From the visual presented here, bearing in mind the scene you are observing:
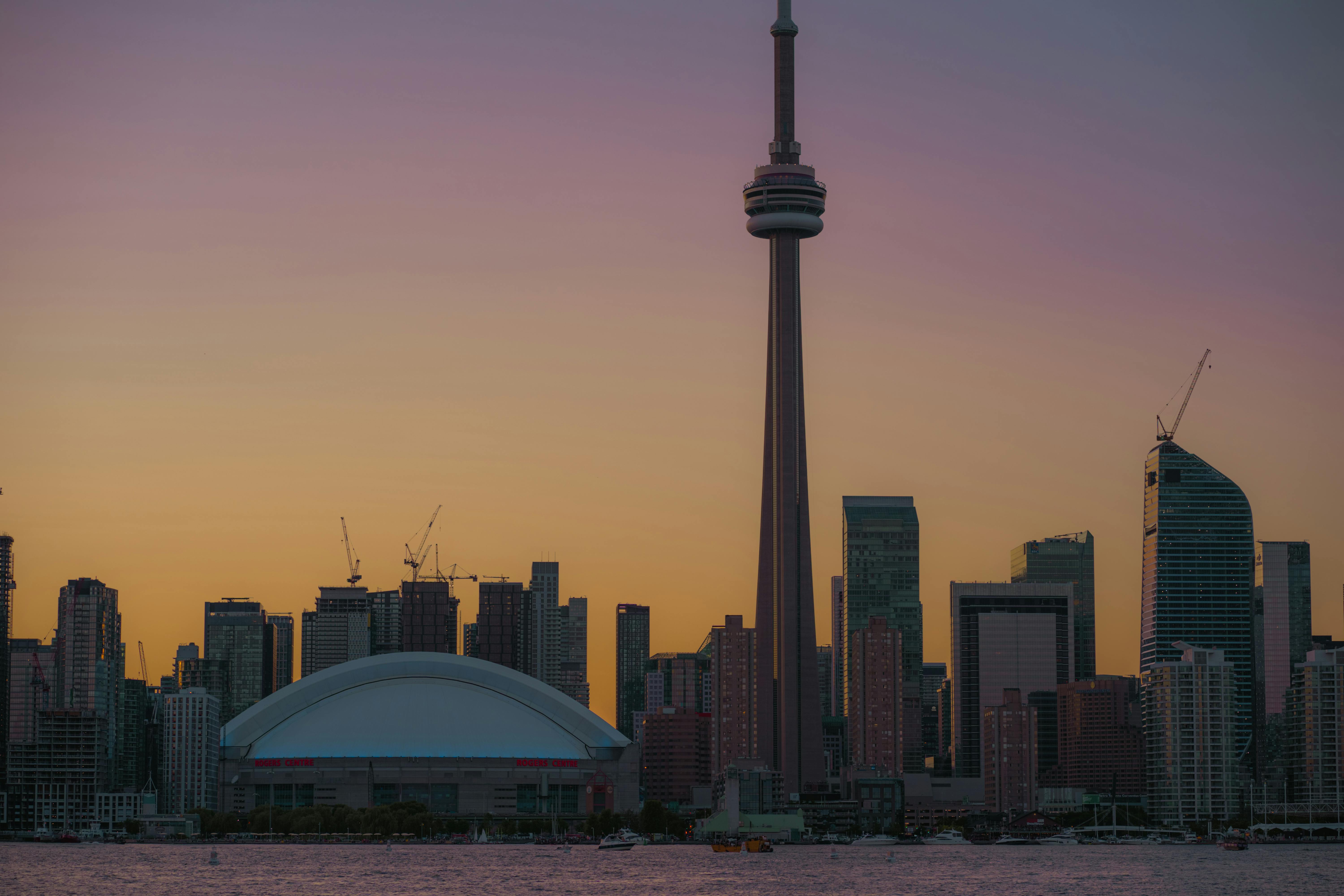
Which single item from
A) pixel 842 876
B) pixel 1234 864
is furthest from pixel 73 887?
pixel 1234 864

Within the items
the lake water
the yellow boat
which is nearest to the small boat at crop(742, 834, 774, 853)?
the yellow boat

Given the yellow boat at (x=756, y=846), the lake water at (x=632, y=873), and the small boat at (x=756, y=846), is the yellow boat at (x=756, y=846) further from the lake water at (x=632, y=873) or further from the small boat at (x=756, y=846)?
the lake water at (x=632, y=873)

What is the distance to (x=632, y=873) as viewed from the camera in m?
152

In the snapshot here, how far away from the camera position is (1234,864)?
176 meters

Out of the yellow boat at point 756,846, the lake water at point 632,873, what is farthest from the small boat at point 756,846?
the lake water at point 632,873

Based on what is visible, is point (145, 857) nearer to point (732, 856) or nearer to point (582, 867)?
point (582, 867)

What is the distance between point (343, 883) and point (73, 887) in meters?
17.9

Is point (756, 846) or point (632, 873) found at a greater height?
point (632, 873)

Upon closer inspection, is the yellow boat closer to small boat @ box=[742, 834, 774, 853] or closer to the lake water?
small boat @ box=[742, 834, 774, 853]

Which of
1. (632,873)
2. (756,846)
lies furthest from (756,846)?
(632,873)

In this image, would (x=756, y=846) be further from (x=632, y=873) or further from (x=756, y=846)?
(x=632, y=873)

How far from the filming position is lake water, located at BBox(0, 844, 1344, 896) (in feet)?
437

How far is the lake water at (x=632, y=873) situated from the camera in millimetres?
133125

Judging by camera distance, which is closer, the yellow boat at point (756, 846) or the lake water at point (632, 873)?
the lake water at point (632, 873)
